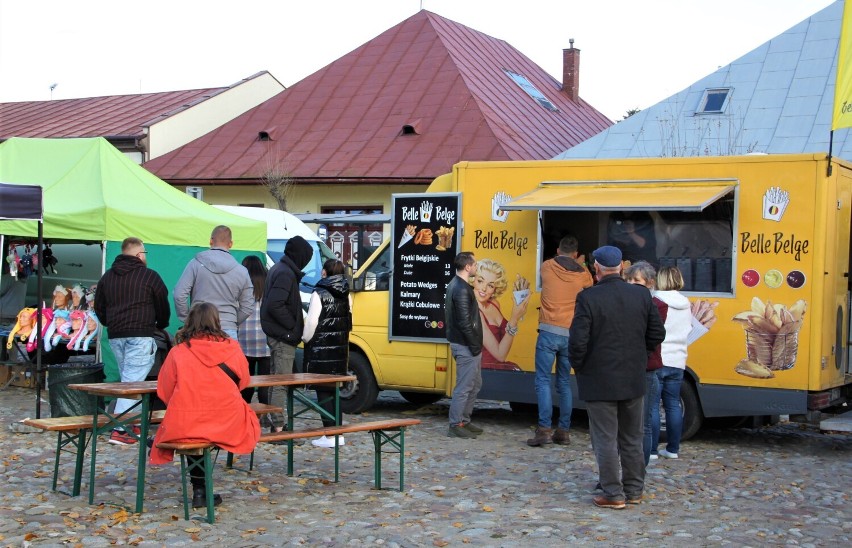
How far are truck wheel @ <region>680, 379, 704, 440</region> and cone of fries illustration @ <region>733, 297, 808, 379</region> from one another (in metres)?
0.54

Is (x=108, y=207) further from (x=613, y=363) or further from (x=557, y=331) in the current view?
(x=613, y=363)

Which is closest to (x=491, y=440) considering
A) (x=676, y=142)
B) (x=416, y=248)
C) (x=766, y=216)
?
(x=416, y=248)

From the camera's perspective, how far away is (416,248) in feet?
39.0

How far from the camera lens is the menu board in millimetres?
11672

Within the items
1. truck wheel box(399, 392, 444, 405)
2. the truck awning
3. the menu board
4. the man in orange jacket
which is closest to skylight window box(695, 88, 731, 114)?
truck wheel box(399, 392, 444, 405)

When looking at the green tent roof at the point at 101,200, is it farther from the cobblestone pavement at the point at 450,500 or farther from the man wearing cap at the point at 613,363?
the man wearing cap at the point at 613,363

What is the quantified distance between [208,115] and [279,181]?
6.98m

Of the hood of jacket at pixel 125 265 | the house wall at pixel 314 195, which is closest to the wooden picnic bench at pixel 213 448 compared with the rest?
the hood of jacket at pixel 125 265

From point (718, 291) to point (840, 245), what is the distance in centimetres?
121

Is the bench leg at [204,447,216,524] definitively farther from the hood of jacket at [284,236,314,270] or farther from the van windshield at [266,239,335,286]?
the van windshield at [266,239,335,286]

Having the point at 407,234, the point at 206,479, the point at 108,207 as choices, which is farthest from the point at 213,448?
the point at 108,207

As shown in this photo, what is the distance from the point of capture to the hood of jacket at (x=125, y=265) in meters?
9.41

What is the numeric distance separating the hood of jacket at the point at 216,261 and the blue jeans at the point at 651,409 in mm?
3783

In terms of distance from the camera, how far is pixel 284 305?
996cm
